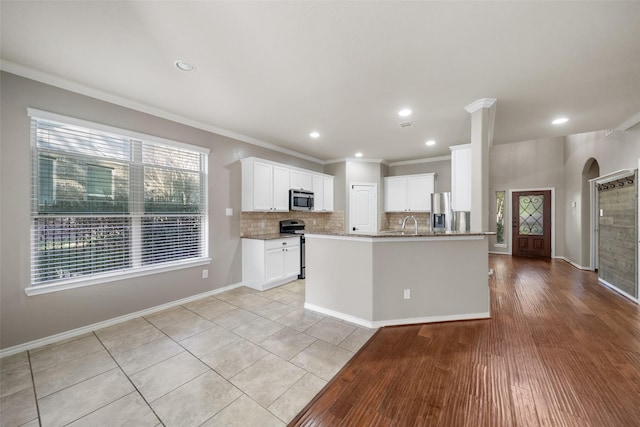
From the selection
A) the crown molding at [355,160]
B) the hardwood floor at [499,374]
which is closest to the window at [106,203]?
the hardwood floor at [499,374]

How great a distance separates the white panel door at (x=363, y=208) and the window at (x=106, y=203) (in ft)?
11.6

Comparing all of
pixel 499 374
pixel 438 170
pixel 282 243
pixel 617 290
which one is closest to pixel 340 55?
pixel 499 374

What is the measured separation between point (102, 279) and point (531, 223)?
31.0ft

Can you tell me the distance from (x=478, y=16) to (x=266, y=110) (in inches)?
94.4

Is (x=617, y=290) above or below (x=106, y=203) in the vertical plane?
below

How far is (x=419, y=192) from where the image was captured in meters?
6.06

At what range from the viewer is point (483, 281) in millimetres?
2969

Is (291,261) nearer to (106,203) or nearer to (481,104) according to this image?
(106,203)

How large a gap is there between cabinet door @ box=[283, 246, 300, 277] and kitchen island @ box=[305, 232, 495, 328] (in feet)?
5.08

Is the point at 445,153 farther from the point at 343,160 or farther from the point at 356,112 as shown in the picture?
the point at 356,112

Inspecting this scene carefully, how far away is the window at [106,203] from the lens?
8.10 ft

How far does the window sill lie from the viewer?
2.42 meters

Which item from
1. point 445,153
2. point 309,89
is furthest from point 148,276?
point 445,153

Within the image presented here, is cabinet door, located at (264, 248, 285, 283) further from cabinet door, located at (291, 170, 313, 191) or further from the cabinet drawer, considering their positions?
cabinet door, located at (291, 170, 313, 191)
